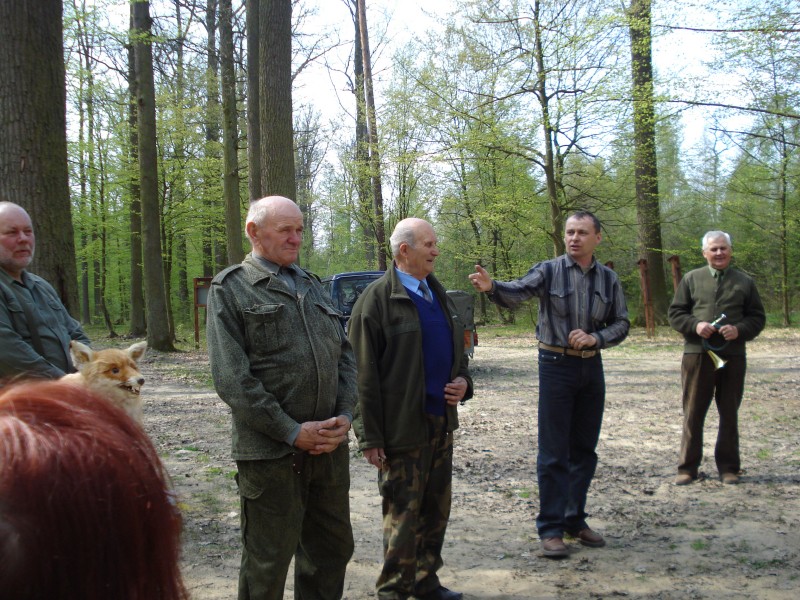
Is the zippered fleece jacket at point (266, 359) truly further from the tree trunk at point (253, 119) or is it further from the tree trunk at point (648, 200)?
the tree trunk at point (648, 200)

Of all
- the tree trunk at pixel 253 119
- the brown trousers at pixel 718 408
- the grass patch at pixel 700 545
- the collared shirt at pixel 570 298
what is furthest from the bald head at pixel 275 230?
the tree trunk at pixel 253 119

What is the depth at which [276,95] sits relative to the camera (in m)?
8.34

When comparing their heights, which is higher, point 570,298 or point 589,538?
point 570,298

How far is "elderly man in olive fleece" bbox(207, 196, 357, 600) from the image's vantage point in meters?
2.87

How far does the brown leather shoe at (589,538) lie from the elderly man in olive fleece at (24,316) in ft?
11.3

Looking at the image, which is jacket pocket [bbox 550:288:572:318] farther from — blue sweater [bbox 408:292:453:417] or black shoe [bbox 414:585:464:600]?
black shoe [bbox 414:585:464:600]

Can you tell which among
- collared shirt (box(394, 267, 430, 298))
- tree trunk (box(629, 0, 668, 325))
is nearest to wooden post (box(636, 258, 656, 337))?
tree trunk (box(629, 0, 668, 325))

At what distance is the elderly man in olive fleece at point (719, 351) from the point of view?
18.5 ft

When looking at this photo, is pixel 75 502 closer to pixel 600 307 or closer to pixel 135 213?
pixel 600 307

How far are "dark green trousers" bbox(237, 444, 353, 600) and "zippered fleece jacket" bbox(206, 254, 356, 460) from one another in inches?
5.3

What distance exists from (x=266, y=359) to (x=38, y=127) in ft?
10.6

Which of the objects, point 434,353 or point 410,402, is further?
point 434,353

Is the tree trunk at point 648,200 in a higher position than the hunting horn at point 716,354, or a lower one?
higher

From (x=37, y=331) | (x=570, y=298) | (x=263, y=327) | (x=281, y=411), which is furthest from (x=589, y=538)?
(x=37, y=331)
